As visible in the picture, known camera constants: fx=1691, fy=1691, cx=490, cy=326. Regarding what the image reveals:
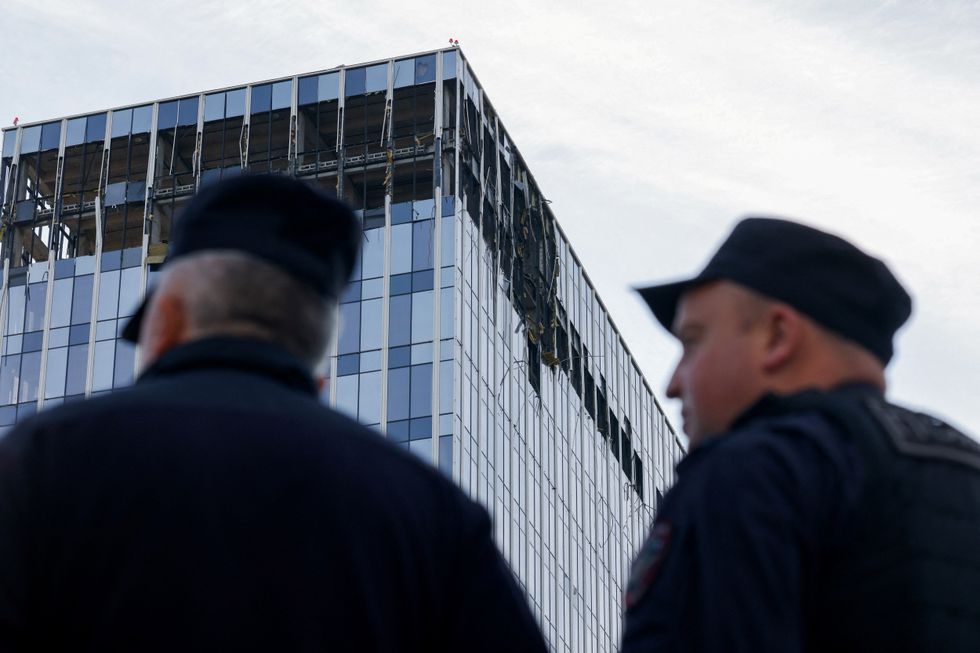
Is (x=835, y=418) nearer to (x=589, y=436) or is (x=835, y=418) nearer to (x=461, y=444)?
(x=461, y=444)

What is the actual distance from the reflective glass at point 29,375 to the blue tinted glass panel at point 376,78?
46.3 ft

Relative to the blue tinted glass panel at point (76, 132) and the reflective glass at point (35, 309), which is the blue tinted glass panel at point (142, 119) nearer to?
the blue tinted glass panel at point (76, 132)

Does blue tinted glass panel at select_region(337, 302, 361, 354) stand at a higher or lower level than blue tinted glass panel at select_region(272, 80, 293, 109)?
lower

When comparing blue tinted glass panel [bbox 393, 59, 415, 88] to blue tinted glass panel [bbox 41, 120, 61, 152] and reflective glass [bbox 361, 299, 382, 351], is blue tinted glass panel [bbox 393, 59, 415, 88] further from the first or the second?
blue tinted glass panel [bbox 41, 120, 61, 152]

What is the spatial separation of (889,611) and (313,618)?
1.29 meters

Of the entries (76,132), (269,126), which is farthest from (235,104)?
(76,132)

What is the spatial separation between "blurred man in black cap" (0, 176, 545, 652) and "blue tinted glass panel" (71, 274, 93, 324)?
53.3m

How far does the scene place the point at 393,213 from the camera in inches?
2079

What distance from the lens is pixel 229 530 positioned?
3545mm

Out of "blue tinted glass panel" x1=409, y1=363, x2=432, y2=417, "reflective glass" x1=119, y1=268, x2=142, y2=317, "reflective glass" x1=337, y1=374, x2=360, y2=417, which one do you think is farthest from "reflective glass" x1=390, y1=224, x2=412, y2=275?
"reflective glass" x1=119, y1=268, x2=142, y2=317

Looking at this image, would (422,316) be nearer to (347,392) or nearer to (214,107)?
(347,392)

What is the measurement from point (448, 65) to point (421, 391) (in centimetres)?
1109

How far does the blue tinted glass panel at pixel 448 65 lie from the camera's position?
53.8m

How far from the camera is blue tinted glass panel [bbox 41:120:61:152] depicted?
58.4m
